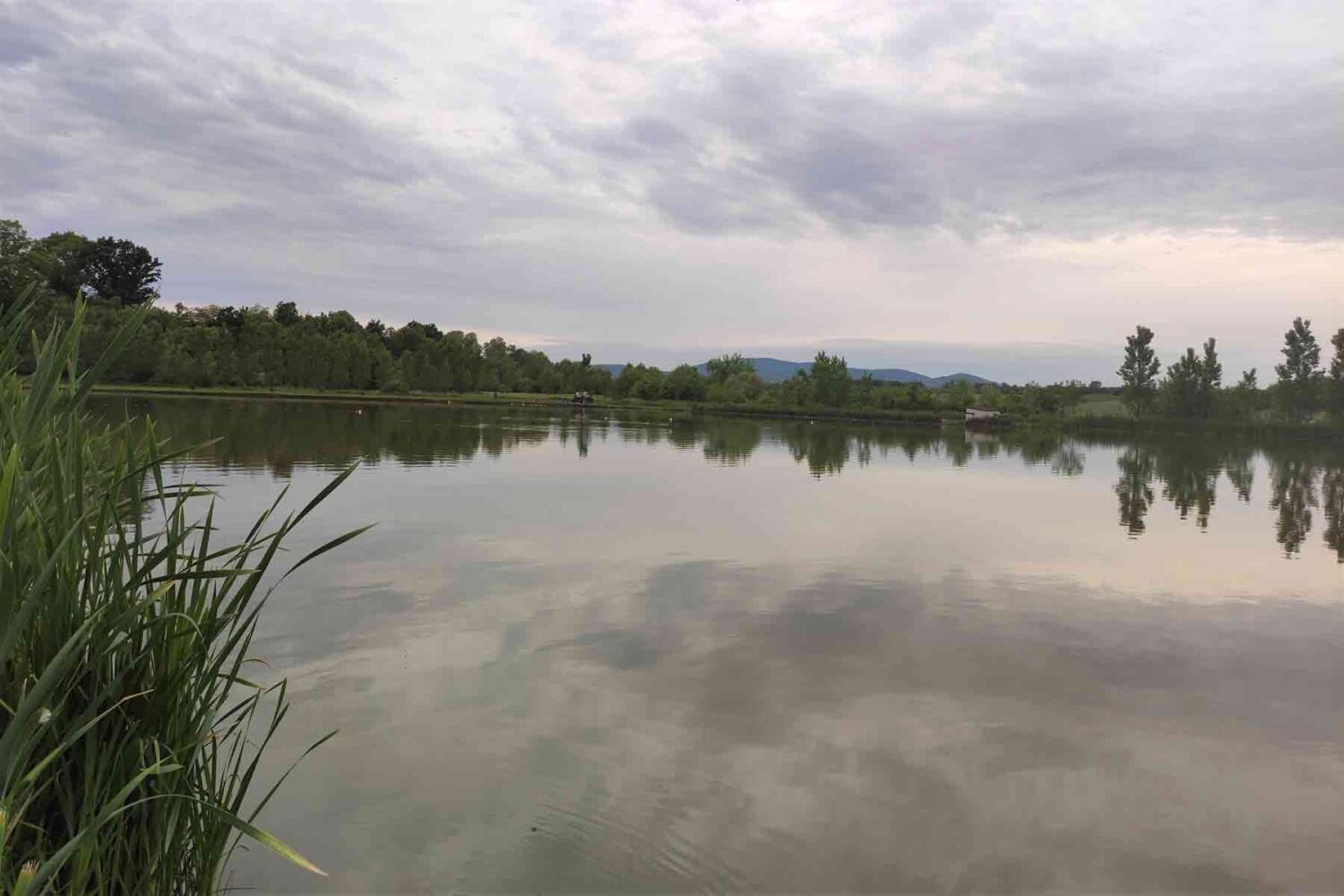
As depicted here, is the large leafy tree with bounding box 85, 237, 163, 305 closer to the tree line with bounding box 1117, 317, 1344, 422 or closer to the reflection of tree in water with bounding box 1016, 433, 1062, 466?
the reflection of tree in water with bounding box 1016, 433, 1062, 466

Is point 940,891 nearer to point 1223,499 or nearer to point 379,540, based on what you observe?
point 379,540

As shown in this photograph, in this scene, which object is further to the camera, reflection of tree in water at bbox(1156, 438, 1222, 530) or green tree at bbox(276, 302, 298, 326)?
green tree at bbox(276, 302, 298, 326)

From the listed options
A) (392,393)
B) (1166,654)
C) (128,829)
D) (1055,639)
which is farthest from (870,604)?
(392,393)

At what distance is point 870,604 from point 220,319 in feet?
305

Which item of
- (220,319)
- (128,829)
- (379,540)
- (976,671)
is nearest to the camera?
(128,829)

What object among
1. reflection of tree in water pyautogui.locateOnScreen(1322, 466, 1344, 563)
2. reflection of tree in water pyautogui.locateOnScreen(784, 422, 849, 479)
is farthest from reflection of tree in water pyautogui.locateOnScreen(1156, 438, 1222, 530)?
reflection of tree in water pyautogui.locateOnScreen(784, 422, 849, 479)

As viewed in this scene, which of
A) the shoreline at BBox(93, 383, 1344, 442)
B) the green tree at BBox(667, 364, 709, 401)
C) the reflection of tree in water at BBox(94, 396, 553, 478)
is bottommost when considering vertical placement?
the reflection of tree in water at BBox(94, 396, 553, 478)

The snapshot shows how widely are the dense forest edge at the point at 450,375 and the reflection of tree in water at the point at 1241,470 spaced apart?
24.9 meters

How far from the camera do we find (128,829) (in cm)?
342

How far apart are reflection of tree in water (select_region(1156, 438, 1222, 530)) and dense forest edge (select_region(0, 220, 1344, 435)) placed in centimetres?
2741

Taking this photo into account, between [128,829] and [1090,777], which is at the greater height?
[128,829]

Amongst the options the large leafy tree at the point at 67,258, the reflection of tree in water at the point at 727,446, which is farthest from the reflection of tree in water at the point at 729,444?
the large leafy tree at the point at 67,258

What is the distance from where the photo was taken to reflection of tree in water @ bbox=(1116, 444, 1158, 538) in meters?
22.1

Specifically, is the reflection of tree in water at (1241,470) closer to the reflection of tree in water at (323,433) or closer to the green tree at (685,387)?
the reflection of tree in water at (323,433)
